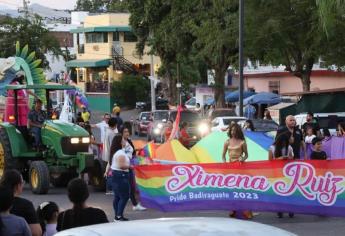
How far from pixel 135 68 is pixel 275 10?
127ft

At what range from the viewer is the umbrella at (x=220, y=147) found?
1534 centimetres

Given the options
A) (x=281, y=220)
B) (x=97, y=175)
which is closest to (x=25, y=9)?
(x=97, y=175)

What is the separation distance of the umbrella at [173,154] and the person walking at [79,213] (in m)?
8.68

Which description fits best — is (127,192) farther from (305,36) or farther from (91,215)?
(305,36)

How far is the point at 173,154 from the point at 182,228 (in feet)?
36.1

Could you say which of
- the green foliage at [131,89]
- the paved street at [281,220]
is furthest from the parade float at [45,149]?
the green foliage at [131,89]

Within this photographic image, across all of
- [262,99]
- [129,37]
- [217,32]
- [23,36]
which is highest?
[129,37]

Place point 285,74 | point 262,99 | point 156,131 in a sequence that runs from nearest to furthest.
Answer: point 156,131 → point 262,99 → point 285,74

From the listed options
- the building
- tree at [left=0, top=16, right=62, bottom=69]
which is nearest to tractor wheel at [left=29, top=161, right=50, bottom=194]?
tree at [left=0, top=16, right=62, bottom=69]

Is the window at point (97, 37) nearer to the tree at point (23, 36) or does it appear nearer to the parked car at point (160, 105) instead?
the parked car at point (160, 105)

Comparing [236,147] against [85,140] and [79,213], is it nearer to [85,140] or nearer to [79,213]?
[85,140]

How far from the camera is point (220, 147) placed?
15.6 m

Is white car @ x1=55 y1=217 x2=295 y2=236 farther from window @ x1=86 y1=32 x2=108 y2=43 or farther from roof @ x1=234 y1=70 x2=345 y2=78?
window @ x1=86 y1=32 x2=108 y2=43

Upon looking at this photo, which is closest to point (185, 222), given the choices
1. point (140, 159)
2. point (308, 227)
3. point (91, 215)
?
point (91, 215)
